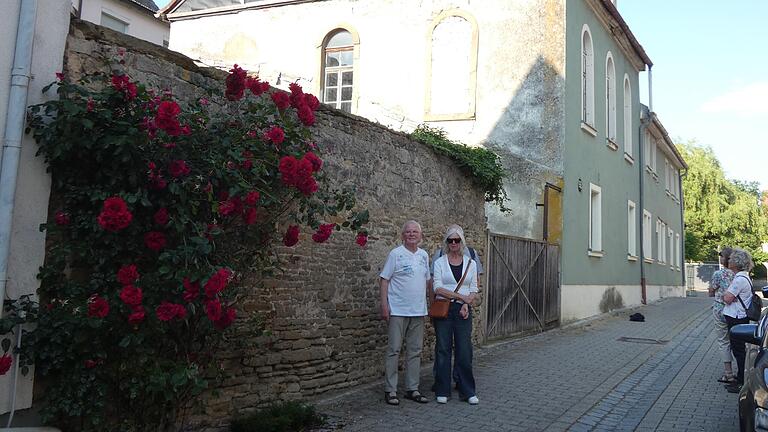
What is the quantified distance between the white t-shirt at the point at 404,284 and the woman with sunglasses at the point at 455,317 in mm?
240

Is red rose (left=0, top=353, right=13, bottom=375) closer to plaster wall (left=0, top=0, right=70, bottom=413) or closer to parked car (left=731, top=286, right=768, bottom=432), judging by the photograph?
plaster wall (left=0, top=0, right=70, bottom=413)

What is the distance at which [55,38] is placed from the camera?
14.2ft

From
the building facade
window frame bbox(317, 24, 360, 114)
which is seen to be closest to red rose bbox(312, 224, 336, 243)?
the building facade

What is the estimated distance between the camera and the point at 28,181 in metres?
4.15

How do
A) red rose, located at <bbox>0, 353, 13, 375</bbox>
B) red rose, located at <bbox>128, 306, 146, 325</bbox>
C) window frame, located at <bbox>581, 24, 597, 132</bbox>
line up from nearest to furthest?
red rose, located at <bbox>0, 353, 13, 375</bbox>, red rose, located at <bbox>128, 306, 146, 325</bbox>, window frame, located at <bbox>581, 24, 597, 132</bbox>

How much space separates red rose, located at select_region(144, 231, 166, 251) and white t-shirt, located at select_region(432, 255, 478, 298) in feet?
10.7

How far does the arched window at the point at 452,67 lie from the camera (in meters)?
15.4

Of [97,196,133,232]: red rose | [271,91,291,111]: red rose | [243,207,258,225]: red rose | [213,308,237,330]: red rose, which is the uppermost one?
[271,91,291,111]: red rose

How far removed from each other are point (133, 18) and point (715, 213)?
Answer: 126 feet

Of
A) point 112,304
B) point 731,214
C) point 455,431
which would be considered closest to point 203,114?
point 112,304

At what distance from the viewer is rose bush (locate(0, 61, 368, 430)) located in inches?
159

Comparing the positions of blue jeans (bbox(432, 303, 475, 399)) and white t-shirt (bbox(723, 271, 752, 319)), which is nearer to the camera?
blue jeans (bbox(432, 303, 475, 399))

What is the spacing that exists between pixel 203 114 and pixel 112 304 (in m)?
1.45

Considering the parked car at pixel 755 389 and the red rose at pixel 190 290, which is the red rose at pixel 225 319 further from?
the parked car at pixel 755 389
